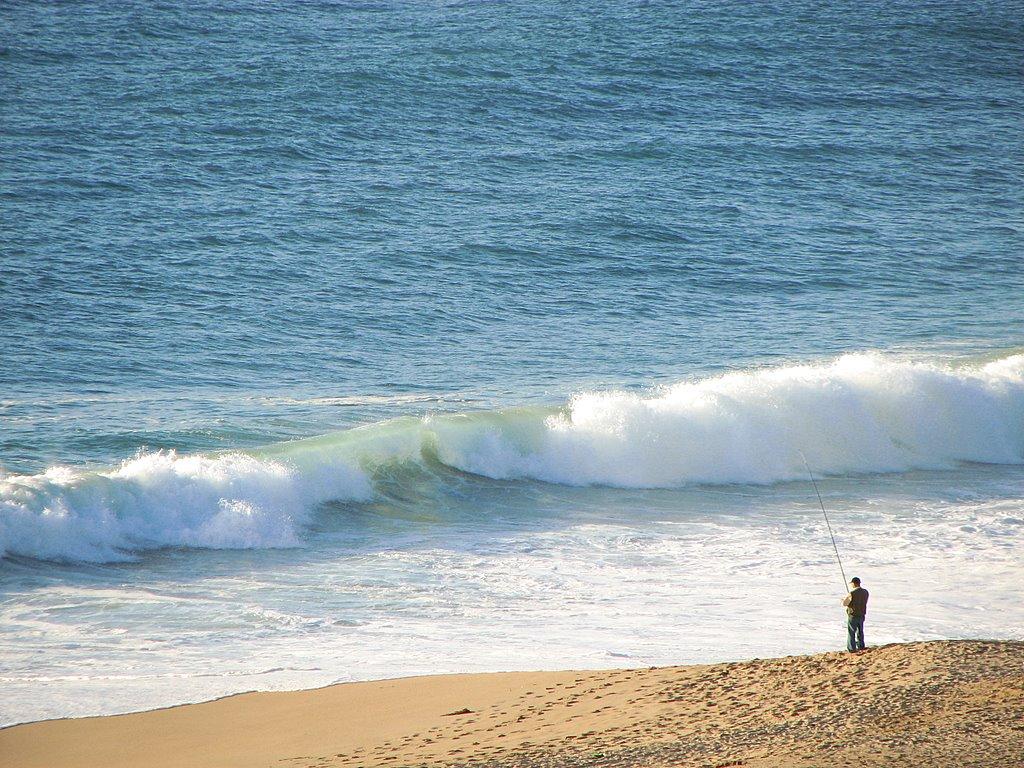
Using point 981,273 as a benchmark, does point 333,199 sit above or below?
above

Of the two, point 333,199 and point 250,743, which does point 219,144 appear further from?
point 250,743

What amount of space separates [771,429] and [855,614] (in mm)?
8619

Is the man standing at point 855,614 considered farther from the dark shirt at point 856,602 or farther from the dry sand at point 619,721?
the dry sand at point 619,721

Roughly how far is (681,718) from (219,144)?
832 inches

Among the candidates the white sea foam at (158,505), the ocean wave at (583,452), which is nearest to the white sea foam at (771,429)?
the ocean wave at (583,452)

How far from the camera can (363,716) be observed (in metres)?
8.08

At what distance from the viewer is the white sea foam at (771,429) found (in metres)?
15.9

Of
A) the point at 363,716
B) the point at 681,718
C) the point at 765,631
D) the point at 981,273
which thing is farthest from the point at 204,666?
the point at 981,273

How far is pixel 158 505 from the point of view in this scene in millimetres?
13000

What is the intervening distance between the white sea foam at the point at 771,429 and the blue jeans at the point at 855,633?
22.8 ft

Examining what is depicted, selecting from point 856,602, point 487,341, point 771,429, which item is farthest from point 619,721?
point 487,341

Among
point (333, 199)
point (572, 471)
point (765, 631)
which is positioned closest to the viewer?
point (765, 631)

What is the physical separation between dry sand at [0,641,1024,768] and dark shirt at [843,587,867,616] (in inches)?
13.7

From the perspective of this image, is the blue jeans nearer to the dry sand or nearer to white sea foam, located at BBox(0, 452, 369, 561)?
the dry sand
